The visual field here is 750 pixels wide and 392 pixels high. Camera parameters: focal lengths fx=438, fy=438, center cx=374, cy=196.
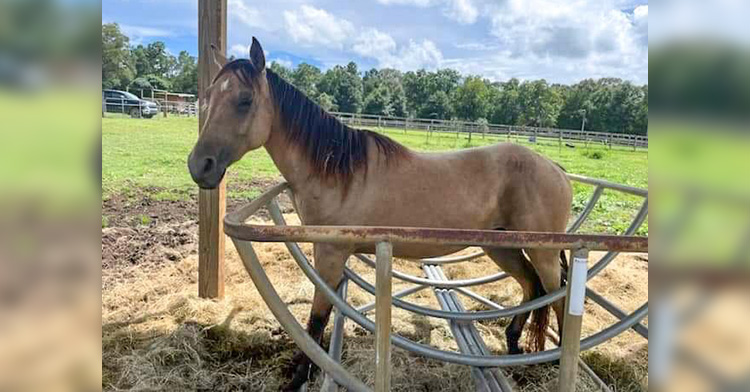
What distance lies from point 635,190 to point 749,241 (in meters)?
2.28

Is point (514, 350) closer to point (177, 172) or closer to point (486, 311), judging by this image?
point (486, 311)

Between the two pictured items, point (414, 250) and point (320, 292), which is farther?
point (414, 250)

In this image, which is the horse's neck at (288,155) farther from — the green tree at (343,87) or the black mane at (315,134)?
the green tree at (343,87)

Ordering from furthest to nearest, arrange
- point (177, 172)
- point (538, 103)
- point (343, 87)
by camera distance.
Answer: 1. point (538, 103)
2. point (343, 87)
3. point (177, 172)

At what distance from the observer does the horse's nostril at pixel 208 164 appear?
189 cm

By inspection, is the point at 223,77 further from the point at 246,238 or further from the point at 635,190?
the point at 635,190

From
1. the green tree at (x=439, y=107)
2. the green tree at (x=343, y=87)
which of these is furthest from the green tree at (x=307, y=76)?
the green tree at (x=439, y=107)

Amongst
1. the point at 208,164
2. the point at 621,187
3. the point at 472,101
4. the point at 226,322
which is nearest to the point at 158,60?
the point at 472,101

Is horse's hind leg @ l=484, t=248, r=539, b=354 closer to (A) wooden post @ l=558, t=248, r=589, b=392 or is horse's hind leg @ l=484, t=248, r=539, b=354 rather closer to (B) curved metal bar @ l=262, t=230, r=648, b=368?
(B) curved metal bar @ l=262, t=230, r=648, b=368

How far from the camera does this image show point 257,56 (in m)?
2.00

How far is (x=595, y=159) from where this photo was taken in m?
15.6

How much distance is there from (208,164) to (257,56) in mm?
543

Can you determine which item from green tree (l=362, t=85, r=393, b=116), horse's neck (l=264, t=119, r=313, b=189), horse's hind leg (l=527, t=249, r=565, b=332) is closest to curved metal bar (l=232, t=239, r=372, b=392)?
horse's neck (l=264, t=119, r=313, b=189)

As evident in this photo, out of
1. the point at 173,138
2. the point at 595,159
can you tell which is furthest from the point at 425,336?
the point at 595,159
